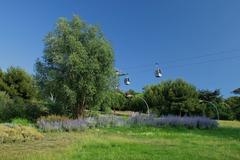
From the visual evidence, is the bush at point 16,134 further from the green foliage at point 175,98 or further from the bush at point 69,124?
the green foliage at point 175,98

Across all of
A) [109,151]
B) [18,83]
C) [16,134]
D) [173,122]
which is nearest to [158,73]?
[18,83]

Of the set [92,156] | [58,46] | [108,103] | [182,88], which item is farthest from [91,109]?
[182,88]

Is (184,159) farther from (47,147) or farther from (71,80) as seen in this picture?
(71,80)

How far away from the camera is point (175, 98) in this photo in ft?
217

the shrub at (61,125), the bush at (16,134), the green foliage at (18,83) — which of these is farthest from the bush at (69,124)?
the green foliage at (18,83)

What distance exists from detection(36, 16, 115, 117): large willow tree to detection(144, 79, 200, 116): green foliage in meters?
43.3

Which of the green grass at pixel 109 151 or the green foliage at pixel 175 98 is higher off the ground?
the green foliage at pixel 175 98

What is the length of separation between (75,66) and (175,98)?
46.7m

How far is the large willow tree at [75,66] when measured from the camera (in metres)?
21.3

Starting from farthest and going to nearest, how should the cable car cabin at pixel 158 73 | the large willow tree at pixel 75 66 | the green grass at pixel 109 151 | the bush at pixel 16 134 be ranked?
the cable car cabin at pixel 158 73 < the large willow tree at pixel 75 66 < the bush at pixel 16 134 < the green grass at pixel 109 151

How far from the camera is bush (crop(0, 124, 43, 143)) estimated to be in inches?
473

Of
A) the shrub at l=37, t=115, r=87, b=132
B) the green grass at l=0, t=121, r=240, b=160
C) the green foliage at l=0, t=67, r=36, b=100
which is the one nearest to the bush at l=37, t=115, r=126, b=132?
Answer: the shrub at l=37, t=115, r=87, b=132

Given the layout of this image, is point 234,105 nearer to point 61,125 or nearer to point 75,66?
point 75,66

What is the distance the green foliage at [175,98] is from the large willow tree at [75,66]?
43.3m
